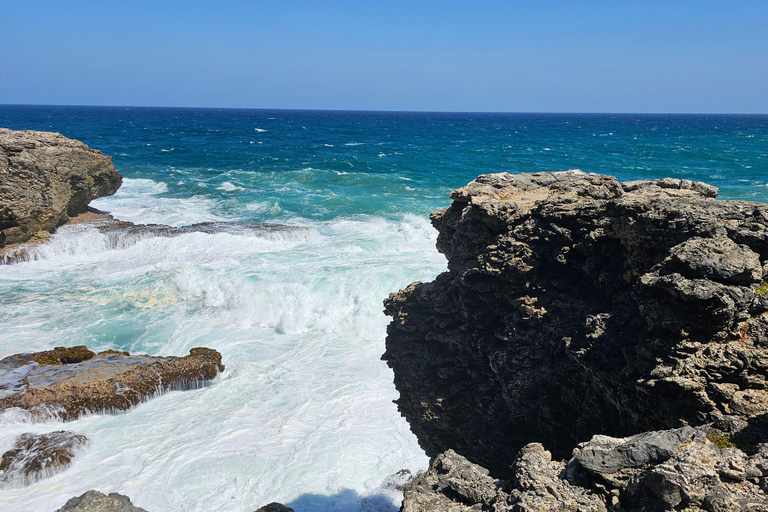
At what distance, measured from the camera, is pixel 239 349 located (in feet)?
49.7

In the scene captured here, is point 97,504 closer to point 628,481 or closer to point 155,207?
point 628,481

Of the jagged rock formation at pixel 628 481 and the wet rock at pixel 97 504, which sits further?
the wet rock at pixel 97 504

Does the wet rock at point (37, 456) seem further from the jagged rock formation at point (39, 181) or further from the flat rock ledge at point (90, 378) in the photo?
the jagged rock formation at point (39, 181)

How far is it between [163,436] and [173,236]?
13975mm

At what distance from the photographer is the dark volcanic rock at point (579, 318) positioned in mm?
4617

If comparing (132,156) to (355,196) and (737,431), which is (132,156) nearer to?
(355,196)

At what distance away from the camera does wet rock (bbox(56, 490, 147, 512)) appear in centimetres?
714

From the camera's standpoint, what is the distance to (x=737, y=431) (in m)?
4.14

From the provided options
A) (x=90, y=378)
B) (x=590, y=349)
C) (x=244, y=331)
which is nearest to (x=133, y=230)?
(x=244, y=331)


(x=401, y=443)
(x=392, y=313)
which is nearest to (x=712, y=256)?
(x=392, y=313)

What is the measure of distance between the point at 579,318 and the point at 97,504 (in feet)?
23.2

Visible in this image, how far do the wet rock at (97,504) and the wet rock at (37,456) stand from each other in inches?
Result: 131

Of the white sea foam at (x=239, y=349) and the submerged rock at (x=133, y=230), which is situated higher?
the submerged rock at (x=133, y=230)

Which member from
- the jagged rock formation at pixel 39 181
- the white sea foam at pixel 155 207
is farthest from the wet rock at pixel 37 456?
the white sea foam at pixel 155 207
